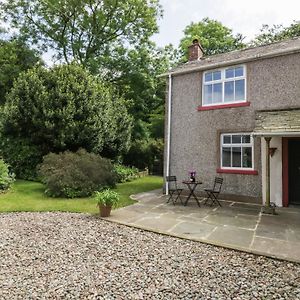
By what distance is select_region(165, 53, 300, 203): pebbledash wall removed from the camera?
1037 centimetres

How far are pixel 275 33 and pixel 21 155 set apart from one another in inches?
1197

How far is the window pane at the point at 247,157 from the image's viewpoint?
10898mm

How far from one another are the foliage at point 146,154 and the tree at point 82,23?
9.51 meters

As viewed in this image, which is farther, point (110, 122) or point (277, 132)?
point (110, 122)

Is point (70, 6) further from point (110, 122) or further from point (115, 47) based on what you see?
point (110, 122)

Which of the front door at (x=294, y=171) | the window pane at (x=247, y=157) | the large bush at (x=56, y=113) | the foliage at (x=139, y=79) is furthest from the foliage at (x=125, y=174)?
the front door at (x=294, y=171)

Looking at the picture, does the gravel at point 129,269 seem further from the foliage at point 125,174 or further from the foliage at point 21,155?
the foliage at point 125,174

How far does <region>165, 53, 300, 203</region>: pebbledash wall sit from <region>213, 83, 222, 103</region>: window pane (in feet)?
1.69

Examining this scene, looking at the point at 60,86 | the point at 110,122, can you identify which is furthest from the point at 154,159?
the point at 60,86

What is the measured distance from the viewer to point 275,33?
3034 cm

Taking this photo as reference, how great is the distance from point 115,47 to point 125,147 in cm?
1262

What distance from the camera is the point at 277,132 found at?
8922 mm

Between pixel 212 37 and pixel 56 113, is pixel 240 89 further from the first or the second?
pixel 212 37

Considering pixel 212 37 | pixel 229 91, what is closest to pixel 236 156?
pixel 229 91
